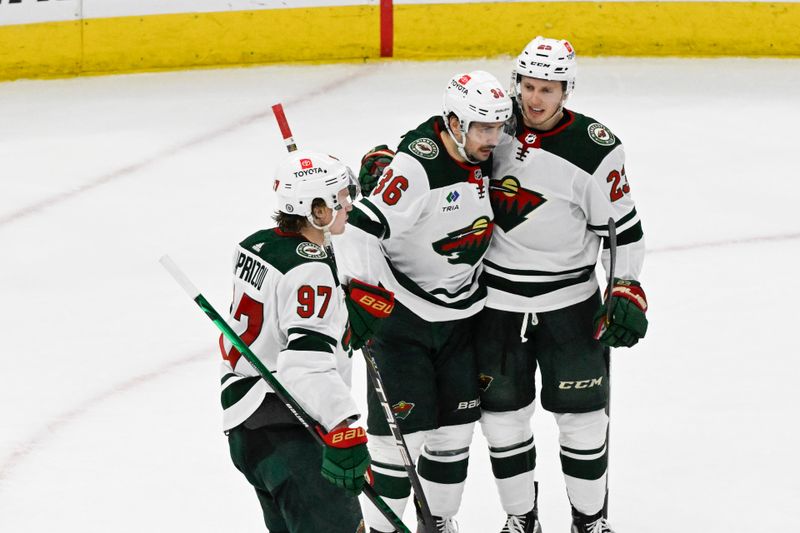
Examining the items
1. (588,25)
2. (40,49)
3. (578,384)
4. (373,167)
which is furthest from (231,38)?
(578,384)

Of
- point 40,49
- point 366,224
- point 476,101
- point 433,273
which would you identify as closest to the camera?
point 476,101

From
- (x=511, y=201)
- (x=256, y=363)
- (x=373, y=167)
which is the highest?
(x=373, y=167)

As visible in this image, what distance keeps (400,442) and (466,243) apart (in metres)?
0.52

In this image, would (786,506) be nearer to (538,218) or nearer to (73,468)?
(538,218)

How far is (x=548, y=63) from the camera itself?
138 inches

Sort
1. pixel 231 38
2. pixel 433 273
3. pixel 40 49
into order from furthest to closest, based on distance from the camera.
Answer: pixel 231 38 → pixel 40 49 → pixel 433 273

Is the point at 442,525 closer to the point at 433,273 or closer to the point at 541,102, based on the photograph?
the point at 433,273

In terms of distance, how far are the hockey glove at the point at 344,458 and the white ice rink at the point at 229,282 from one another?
42.5 inches

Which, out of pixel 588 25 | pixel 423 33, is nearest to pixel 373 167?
pixel 423 33

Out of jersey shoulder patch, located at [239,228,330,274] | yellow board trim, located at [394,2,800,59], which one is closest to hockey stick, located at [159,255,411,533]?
jersey shoulder patch, located at [239,228,330,274]

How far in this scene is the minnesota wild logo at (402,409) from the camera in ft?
11.6

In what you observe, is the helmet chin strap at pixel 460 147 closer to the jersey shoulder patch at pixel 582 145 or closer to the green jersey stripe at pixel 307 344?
the jersey shoulder patch at pixel 582 145

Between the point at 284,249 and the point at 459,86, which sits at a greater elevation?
the point at 459,86

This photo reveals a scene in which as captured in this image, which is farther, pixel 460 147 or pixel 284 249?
pixel 460 147
